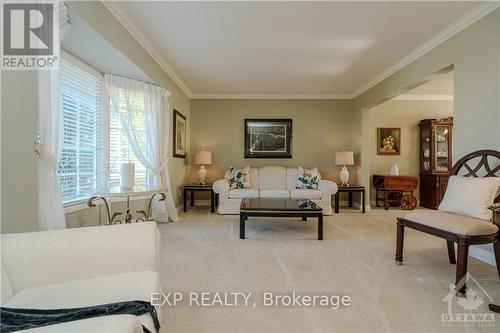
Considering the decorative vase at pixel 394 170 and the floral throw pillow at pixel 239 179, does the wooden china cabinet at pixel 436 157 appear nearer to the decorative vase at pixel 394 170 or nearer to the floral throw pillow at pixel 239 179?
the decorative vase at pixel 394 170

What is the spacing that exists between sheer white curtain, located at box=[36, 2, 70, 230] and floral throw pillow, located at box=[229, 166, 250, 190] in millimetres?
3500

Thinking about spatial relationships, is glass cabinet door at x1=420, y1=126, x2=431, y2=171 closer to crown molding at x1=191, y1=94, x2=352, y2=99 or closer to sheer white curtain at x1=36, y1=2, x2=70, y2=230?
crown molding at x1=191, y1=94, x2=352, y2=99

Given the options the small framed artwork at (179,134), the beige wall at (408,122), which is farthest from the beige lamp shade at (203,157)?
the beige wall at (408,122)

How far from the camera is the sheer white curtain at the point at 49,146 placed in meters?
1.84

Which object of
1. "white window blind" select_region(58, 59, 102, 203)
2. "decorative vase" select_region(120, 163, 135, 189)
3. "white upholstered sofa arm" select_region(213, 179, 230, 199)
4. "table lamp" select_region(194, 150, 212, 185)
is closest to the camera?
"white window blind" select_region(58, 59, 102, 203)

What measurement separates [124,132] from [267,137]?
3.18 metres

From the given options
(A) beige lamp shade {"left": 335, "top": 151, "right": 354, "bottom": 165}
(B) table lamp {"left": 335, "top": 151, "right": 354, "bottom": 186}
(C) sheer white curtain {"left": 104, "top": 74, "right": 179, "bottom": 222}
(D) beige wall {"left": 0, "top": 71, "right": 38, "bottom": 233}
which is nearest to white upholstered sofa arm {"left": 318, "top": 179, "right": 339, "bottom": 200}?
(B) table lamp {"left": 335, "top": 151, "right": 354, "bottom": 186}

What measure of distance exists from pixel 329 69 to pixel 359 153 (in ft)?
7.07

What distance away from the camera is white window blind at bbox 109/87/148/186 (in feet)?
12.0

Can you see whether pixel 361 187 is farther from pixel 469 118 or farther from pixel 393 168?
pixel 469 118

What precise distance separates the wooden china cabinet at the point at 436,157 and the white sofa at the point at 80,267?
5983mm

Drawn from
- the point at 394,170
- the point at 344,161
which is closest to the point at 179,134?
the point at 344,161

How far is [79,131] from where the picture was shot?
306 cm

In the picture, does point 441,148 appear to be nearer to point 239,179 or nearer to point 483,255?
point 483,255
